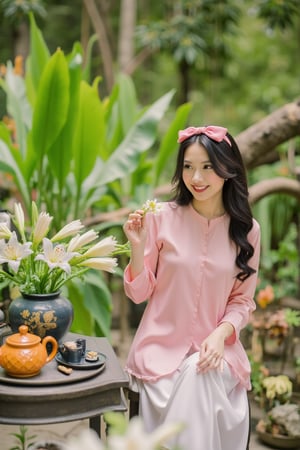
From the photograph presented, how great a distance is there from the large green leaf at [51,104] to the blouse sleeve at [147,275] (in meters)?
1.22

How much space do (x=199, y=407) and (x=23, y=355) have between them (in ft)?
1.66

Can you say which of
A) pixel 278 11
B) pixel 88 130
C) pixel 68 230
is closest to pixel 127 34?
pixel 278 11

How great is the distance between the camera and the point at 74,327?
311cm

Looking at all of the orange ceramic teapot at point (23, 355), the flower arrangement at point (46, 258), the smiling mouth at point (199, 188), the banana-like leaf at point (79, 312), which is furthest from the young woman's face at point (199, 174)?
the banana-like leaf at point (79, 312)

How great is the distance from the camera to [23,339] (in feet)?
5.38

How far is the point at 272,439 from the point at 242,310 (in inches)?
37.0

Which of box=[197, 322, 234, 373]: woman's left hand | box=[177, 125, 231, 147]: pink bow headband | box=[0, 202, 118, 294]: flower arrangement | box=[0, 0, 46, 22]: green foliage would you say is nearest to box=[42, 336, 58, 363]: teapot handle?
box=[0, 202, 118, 294]: flower arrangement

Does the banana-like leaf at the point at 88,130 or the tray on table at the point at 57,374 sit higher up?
the banana-like leaf at the point at 88,130

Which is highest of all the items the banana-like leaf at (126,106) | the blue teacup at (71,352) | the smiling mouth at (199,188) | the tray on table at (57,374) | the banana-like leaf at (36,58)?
the banana-like leaf at (36,58)

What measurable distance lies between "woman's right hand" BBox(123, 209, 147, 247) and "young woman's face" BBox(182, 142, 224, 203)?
0.18 m

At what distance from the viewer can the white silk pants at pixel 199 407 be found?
5.90ft

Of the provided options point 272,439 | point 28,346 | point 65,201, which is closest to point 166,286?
point 28,346

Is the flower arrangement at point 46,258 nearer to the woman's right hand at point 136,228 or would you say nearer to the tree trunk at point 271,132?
the woman's right hand at point 136,228

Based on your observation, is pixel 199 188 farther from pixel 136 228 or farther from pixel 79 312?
pixel 79 312
